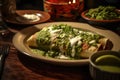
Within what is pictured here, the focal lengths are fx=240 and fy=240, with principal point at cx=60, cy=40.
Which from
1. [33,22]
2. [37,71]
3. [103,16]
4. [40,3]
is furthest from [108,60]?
[40,3]

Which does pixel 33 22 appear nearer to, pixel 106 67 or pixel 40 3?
pixel 106 67

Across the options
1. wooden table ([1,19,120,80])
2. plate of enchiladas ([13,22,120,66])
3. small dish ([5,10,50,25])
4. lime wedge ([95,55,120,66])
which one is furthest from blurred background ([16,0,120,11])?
lime wedge ([95,55,120,66])

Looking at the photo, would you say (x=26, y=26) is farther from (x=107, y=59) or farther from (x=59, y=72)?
(x=107, y=59)

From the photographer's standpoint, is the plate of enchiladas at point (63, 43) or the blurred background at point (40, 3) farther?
the blurred background at point (40, 3)

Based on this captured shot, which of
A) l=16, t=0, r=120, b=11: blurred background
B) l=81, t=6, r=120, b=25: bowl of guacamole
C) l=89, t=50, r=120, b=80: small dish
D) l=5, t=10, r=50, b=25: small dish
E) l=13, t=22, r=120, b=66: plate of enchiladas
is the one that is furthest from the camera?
l=16, t=0, r=120, b=11: blurred background

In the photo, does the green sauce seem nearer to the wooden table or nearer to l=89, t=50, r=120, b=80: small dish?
l=89, t=50, r=120, b=80: small dish

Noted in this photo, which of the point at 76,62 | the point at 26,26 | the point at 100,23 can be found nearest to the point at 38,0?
the point at 26,26

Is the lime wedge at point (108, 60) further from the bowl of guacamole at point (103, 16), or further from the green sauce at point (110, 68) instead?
the bowl of guacamole at point (103, 16)

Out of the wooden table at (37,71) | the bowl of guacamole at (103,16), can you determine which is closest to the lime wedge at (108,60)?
the wooden table at (37,71)
